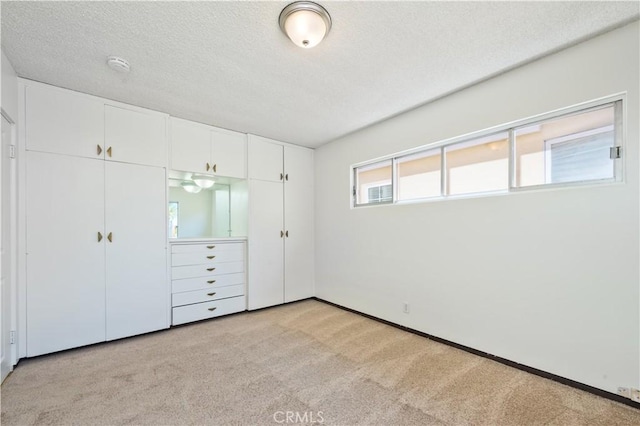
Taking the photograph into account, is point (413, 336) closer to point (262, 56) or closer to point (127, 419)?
point (127, 419)

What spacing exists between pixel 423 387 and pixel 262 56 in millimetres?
2727

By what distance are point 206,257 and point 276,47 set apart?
257cm

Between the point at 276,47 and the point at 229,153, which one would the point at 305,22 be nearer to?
the point at 276,47

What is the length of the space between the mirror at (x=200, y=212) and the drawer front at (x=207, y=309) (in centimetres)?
90

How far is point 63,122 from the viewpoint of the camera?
2.56 meters

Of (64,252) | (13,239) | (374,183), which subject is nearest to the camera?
(13,239)

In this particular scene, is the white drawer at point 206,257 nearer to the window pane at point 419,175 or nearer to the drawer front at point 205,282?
the drawer front at point 205,282

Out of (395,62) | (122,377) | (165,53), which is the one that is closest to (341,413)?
(122,377)

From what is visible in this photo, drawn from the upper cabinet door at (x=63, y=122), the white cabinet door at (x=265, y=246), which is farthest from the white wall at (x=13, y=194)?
the white cabinet door at (x=265, y=246)

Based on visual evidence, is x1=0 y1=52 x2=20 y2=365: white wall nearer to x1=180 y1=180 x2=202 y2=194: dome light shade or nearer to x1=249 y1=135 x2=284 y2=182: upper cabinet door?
x1=180 y1=180 x2=202 y2=194: dome light shade

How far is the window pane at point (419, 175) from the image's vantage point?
2.97 meters

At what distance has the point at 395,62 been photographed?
85.5 inches

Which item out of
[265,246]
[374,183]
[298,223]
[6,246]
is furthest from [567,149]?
[6,246]

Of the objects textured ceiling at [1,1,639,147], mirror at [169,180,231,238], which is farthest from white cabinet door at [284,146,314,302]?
textured ceiling at [1,1,639,147]
